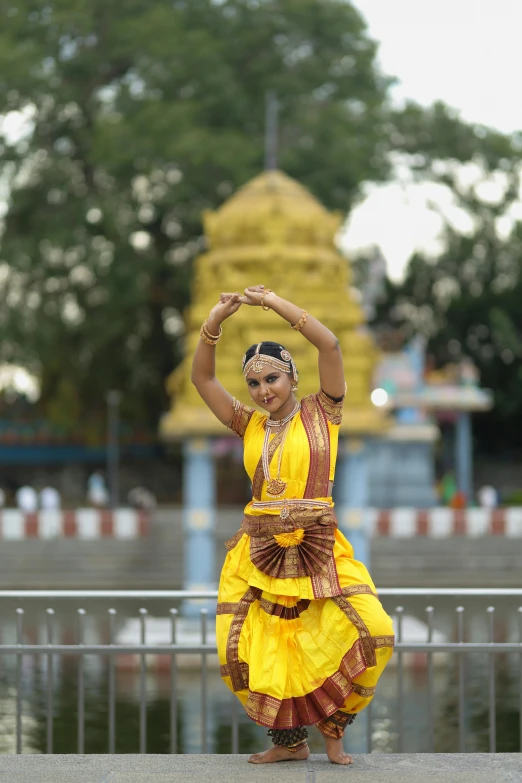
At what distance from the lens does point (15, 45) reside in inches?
1080

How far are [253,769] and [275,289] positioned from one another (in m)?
9.72

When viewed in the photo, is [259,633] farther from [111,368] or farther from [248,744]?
[111,368]

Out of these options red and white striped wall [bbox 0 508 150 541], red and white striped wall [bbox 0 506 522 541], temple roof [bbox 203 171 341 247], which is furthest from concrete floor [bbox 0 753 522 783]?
red and white striped wall [bbox 0 508 150 541]

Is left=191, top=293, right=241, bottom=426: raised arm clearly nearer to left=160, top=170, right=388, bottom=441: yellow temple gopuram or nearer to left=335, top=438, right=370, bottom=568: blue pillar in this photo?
left=160, top=170, right=388, bottom=441: yellow temple gopuram

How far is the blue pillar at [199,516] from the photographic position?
14680 mm

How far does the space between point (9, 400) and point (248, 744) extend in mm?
26267

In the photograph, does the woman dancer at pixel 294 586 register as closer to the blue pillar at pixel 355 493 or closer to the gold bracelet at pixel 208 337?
the gold bracelet at pixel 208 337

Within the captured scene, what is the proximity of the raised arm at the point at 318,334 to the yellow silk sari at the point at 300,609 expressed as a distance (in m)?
0.15

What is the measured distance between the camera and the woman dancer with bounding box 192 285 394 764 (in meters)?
5.29

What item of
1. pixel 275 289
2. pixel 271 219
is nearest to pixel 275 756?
pixel 275 289

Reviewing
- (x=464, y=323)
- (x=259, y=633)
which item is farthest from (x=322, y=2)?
(x=259, y=633)

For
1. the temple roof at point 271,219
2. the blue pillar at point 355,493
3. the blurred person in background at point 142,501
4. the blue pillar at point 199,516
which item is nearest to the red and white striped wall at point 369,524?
the blurred person in background at point 142,501

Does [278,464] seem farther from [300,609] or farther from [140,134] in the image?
[140,134]

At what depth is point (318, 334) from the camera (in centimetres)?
542
